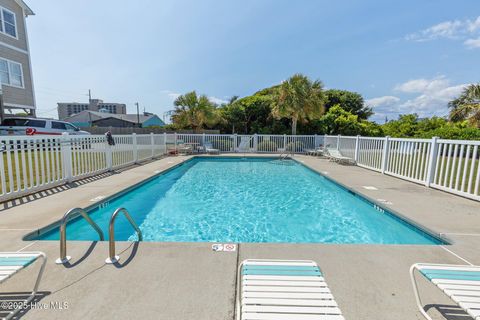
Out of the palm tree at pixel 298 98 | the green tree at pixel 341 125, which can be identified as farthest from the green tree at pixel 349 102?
the palm tree at pixel 298 98

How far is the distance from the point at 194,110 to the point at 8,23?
1190 cm

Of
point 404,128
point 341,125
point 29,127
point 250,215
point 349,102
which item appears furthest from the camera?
point 349,102

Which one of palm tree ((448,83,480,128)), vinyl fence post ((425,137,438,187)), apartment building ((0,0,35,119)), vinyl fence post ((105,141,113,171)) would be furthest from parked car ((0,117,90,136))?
palm tree ((448,83,480,128))

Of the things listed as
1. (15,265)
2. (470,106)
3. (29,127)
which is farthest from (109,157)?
(470,106)

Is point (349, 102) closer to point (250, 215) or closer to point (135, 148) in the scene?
point (135, 148)

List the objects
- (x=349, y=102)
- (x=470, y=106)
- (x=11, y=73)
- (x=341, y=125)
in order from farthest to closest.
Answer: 1. (x=349, y=102)
2. (x=341, y=125)
3. (x=470, y=106)
4. (x=11, y=73)

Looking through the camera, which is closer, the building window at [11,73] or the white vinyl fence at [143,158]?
the white vinyl fence at [143,158]

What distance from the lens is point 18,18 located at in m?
13.6

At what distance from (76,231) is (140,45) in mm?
10575

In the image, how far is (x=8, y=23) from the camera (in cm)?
1291

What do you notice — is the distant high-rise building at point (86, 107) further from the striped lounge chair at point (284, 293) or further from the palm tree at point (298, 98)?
the striped lounge chair at point (284, 293)

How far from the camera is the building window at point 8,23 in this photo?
12.5 metres

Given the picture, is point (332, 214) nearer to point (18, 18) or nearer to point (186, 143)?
point (186, 143)

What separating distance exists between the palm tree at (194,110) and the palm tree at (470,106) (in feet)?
60.2
